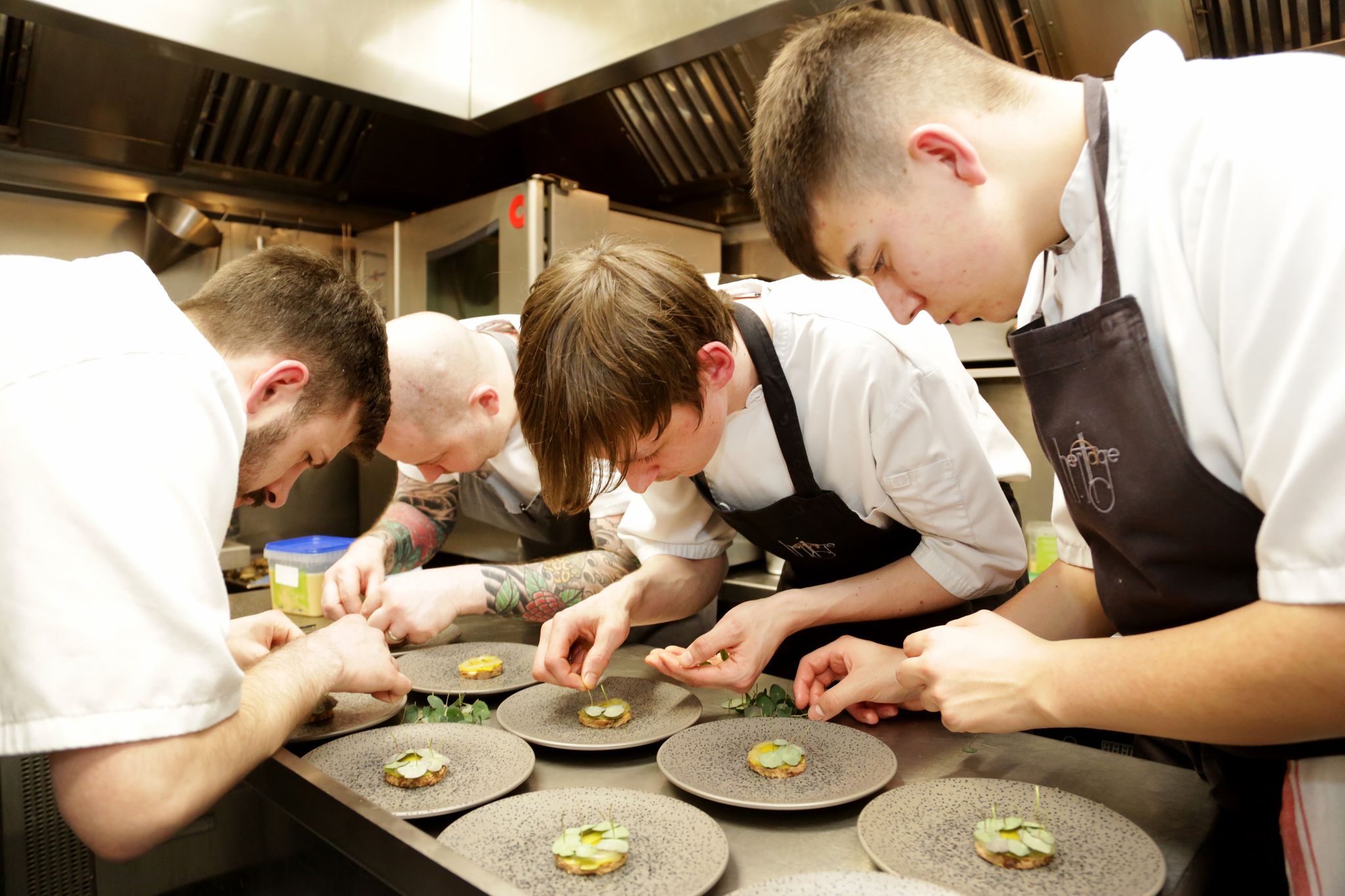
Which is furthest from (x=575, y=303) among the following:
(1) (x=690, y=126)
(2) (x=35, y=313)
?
(1) (x=690, y=126)

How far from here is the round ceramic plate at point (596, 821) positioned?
956 mm

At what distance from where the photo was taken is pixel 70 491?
3.19ft

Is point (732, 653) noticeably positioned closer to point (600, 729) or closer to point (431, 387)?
point (600, 729)

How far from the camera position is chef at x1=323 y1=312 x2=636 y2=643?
1.93 m

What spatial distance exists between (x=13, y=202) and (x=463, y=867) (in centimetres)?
326

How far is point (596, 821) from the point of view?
1103 mm

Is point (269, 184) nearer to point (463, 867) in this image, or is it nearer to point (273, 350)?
point (273, 350)

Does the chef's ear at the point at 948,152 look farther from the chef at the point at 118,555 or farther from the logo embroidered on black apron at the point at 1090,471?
the chef at the point at 118,555

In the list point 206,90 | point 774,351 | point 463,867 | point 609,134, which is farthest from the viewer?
point 609,134

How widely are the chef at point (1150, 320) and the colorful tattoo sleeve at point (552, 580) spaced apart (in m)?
1.03

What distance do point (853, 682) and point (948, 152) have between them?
2.70ft

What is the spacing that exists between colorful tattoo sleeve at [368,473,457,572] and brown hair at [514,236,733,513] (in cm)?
107

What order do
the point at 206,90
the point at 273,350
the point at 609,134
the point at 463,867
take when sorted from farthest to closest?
1. the point at 609,134
2. the point at 206,90
3. the point at 273,350
4. the point at 463,867

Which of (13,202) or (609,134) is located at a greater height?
(609,134)
